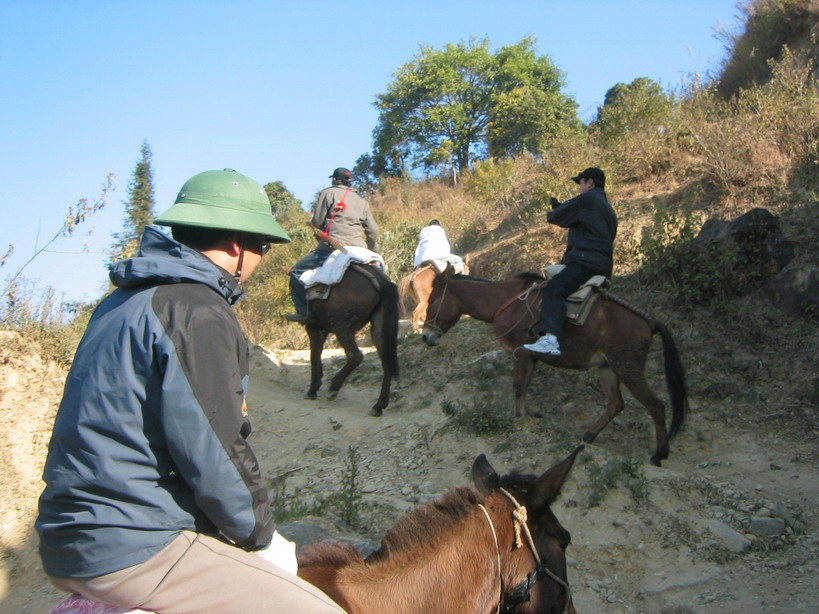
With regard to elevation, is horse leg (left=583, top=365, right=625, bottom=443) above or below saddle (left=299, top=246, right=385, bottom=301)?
below

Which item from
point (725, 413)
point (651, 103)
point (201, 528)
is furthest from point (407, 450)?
point (651, 103)

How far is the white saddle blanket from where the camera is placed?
29.8ft

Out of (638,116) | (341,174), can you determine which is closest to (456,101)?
(638,116)

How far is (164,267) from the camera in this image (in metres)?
2.07

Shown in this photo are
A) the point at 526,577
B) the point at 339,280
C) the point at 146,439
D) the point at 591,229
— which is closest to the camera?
the point at 146,439

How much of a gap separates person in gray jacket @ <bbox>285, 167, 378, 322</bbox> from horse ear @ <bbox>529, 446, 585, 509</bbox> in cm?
715

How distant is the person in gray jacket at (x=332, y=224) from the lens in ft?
30.9

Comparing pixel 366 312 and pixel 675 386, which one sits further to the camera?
pixel 366 312

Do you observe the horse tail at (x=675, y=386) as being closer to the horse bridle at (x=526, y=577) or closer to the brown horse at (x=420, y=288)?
the brown horse at (x=420, y=288)

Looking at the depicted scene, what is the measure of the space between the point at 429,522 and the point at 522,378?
5.58 m

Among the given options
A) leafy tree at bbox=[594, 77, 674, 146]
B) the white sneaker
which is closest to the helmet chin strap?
the white sneaker

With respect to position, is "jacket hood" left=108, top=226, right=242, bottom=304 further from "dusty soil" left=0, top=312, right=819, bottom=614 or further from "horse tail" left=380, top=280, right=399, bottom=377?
"horse tail" left=380, top=280, right=399, bottom=377

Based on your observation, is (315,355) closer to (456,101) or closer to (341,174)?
(341,174)

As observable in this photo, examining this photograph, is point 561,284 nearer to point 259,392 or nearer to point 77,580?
point 259,392
